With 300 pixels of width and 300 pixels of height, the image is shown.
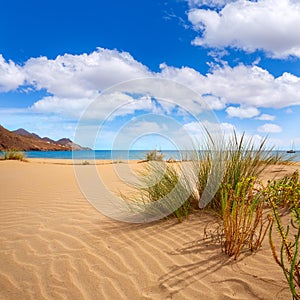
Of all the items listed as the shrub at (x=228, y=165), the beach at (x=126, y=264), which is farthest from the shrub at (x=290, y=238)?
the shrub at (x=228, y=165)

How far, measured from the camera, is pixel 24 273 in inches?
112

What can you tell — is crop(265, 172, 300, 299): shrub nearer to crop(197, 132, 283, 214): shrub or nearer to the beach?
the beach

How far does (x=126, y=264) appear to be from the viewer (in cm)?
288

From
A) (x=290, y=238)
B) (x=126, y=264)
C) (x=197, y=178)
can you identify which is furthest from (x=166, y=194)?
(x=290, y=238)

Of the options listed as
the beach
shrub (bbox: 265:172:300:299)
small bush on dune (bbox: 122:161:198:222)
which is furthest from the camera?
small bush on dune (bbox: 122:161:198:222)

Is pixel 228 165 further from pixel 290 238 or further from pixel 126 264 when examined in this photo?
pixel 126 264

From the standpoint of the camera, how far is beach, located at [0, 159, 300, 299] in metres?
2.41

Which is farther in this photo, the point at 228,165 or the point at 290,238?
the point at 228,165

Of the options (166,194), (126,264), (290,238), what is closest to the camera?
(126,264)

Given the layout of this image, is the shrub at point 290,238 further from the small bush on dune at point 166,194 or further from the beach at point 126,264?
the small bush on dune at point 166,194

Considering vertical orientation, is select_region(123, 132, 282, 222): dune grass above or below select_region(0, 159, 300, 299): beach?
above

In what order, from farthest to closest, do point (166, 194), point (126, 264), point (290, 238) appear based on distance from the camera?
point (166, 194) → point (290, 238) → point (126, 264)

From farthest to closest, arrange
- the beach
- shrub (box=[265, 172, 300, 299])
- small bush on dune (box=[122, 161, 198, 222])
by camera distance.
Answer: small bush on dune (box=[122, 161, 198, 222]) → the beach → shrub (box=[265, 172, 300, 299])

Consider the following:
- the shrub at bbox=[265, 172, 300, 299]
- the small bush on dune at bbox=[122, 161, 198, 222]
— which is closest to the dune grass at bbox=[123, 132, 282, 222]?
the small bush on dune at bbox=[122, 161, 198, 222]
